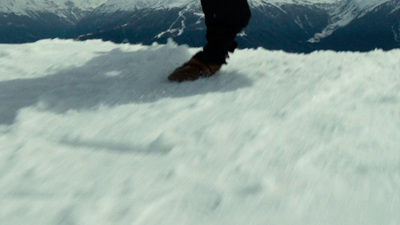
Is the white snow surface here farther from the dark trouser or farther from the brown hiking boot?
the dark trouser

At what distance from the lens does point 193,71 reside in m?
3.52

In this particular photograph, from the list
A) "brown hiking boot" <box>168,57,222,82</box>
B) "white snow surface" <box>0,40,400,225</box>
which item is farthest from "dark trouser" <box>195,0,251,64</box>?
"white snow surface" <box>0,40,400,225</box>

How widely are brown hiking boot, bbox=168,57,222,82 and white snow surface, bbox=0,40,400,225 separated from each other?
9 cm

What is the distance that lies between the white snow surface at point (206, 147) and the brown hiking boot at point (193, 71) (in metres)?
0.09

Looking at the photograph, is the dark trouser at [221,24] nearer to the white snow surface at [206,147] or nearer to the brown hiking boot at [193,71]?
the brown hiking boot at [193,71]

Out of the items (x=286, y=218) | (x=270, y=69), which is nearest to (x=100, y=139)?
(x=286, y=218)

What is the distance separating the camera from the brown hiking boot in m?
3.47

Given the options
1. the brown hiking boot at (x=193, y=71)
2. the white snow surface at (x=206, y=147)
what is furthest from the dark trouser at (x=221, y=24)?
the white snow surface at (x=206, y=147)

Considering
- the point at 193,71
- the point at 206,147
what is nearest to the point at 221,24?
the point at 193,71

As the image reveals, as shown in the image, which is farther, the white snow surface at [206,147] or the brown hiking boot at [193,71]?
the brown hiking boot at [193,71]

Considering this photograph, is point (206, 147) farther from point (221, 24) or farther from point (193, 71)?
point (221, 24)

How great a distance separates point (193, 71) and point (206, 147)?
5.34 ft

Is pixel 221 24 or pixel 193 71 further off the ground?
pixel 221 24

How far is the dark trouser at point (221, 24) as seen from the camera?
11.6 ft
